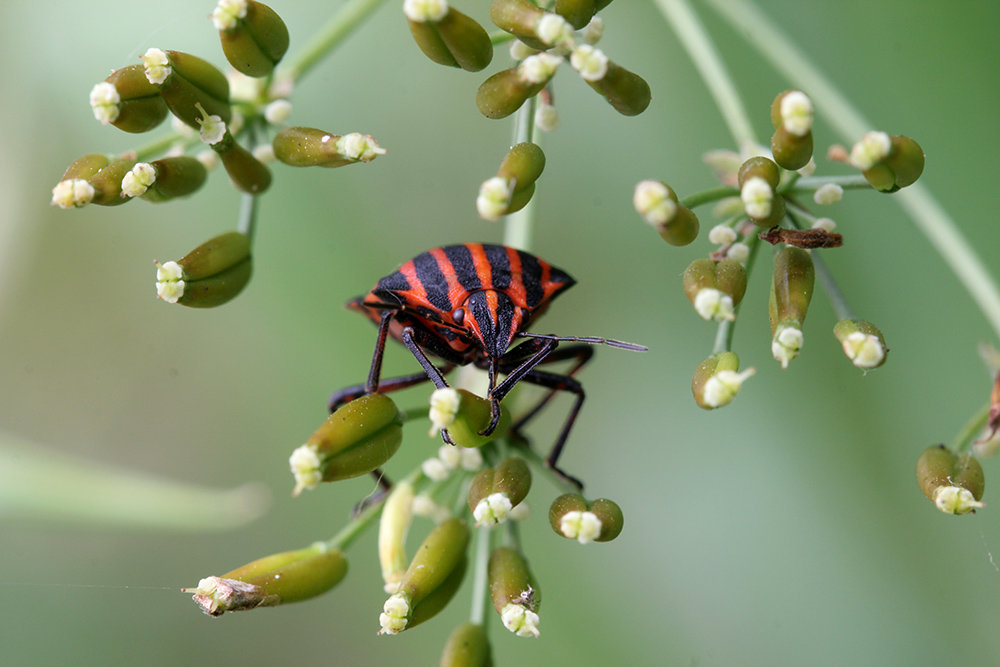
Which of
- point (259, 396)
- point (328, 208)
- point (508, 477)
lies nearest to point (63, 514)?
point (259, 396)

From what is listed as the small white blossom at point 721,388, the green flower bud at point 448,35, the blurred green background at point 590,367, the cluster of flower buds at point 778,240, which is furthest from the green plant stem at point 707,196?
the blurred green background at point 590,367

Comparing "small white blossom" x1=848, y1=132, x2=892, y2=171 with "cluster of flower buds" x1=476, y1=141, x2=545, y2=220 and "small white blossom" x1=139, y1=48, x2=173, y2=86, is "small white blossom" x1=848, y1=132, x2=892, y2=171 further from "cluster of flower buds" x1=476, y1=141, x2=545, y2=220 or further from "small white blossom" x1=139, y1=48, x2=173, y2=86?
"small white blossom" x1=139, y1=48, x2=173, y2=86

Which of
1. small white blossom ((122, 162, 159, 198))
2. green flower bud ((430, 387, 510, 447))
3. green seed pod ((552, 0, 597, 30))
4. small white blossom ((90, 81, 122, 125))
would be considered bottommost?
green flower bud ((430, 387, 510, 447))

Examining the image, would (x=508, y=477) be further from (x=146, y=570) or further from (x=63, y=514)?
(x=146, y=570)

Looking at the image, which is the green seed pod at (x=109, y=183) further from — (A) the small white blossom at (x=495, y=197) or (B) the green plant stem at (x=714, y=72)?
(B) the green plant stem at (x=714, y=72)

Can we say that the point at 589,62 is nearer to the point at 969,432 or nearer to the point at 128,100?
the point at 128,100

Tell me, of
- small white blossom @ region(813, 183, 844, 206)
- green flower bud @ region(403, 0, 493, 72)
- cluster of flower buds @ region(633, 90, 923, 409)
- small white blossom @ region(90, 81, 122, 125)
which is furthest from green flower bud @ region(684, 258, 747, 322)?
small white blossom @ region(90, 81, 122, 125)
